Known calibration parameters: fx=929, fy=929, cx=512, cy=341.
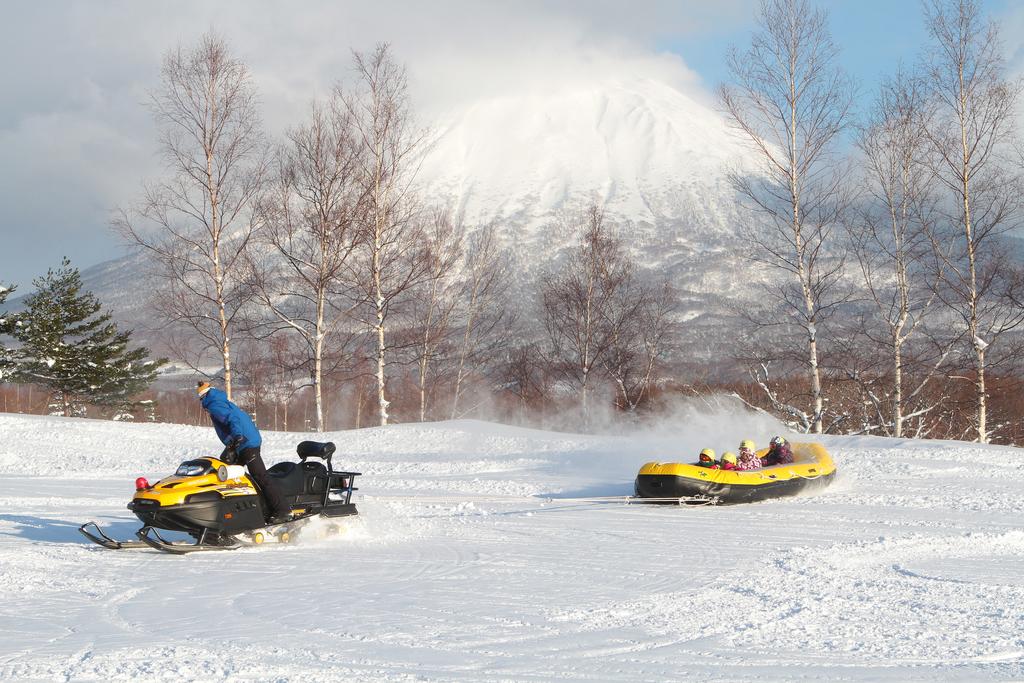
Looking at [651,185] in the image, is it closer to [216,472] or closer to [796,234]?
[796,234]

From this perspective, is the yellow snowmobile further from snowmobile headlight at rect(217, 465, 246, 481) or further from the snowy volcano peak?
the snowy volcano peak

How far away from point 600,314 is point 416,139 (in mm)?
9839

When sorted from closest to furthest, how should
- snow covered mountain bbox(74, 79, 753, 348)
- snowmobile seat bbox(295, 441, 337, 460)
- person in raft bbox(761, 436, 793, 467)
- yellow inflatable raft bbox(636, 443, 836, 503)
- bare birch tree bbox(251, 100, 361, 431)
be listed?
snowmobile seat bbox(295, 441, 337, 460)
yellow inflatable raft bbox(636, 443, 836, 503)
person in raft bbox(761, 436, 793, 467)
bare birch tree bbox(251, 100, 361, 431)
snow covered mountain bbox(74, 79, 753, 348)

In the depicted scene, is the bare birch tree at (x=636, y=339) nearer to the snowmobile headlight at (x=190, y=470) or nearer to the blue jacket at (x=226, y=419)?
the blue jacket at (x=226, y=419)

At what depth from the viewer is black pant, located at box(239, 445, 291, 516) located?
9727 mm

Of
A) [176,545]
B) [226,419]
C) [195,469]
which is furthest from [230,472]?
[176,545]

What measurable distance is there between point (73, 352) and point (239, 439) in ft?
129

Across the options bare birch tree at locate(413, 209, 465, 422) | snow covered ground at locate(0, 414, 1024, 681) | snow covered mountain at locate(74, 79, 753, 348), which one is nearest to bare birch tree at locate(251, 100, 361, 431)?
bare birch tree at locate(413, 209, 465, 422)

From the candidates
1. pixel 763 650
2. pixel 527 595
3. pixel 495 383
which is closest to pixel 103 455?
pixel 527 595

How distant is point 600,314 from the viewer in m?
32.8

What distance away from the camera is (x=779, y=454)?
1410 cm

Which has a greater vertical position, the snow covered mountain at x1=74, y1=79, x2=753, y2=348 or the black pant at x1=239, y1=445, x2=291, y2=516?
the snow covered mountain at x1=74, y1=79, x2=753, y2=348

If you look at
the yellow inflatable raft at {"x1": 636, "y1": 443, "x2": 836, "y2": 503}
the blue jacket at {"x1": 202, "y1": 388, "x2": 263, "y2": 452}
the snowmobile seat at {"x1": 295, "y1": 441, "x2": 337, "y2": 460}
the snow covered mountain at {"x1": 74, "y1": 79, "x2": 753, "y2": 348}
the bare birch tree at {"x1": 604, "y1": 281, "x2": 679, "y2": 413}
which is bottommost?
the yellow inflatable raft at {"x1": 636, "y1": 443, "x2": 836, "y2": 503}

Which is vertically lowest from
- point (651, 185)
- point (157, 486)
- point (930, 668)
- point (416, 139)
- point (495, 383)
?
point (930, 668)
